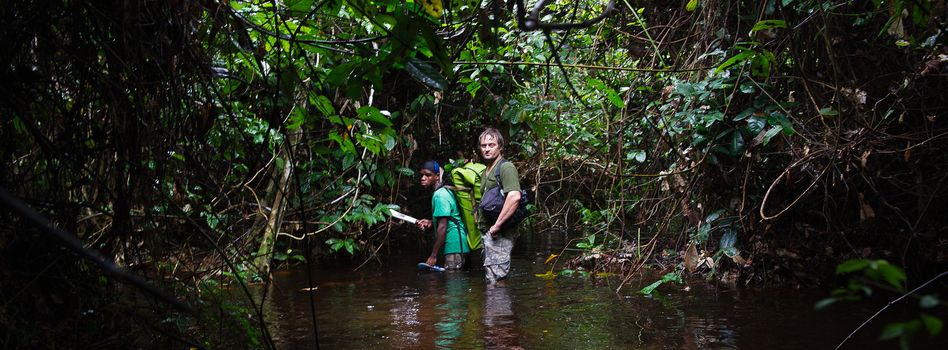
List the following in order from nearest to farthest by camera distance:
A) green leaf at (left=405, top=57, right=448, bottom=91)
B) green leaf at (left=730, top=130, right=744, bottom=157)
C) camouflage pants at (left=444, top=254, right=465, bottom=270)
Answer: green leaf at (left=405, top=57, right=448, bottom=91), green leaf at (left=730, top=130, right=744, bottom=157), camouflage pants at (left=444, top=254, right=465, bottom=270)

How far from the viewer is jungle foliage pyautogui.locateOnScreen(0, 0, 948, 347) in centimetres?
303

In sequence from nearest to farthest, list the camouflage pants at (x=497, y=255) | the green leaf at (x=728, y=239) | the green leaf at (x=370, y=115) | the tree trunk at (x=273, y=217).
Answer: the green leaf at (x=370, y=115) → the green leaf at (x=728, y=239) → the tree trunk at (x=273, y=217) → the camouflage pants at (x=497, y=255)

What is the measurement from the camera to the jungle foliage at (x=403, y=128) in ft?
9.95

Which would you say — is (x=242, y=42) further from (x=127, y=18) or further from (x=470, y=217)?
(x=470, y=217)

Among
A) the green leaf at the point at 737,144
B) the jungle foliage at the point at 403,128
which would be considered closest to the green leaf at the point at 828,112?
the jungle foliage at the point at 403,128

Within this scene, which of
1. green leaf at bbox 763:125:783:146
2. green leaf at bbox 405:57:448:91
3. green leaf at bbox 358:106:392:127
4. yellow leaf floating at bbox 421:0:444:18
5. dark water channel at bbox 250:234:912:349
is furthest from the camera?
green leaf at bbox 763:125:783:146

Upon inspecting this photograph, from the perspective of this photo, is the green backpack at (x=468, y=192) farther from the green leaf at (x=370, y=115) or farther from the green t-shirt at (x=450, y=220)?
the green leaf at (x=370, y=115)

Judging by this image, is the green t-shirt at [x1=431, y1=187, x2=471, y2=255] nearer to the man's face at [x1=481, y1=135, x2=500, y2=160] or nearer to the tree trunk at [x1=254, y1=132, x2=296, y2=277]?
the man's face at [x1=481, y1=135, x2=500, y2=160]

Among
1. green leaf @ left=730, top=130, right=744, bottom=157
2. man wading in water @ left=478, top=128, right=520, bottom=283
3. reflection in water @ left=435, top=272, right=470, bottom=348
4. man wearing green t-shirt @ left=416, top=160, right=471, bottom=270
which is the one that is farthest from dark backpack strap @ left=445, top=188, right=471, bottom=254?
green leaf @ left=730, top=130, right=744, bottom=157

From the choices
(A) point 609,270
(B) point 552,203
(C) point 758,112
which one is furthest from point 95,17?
(B) point 552,203

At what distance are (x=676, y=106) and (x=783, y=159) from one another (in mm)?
1006

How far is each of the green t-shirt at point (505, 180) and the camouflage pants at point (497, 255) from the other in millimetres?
116

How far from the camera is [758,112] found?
577 cm

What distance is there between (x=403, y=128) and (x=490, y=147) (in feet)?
8.57
